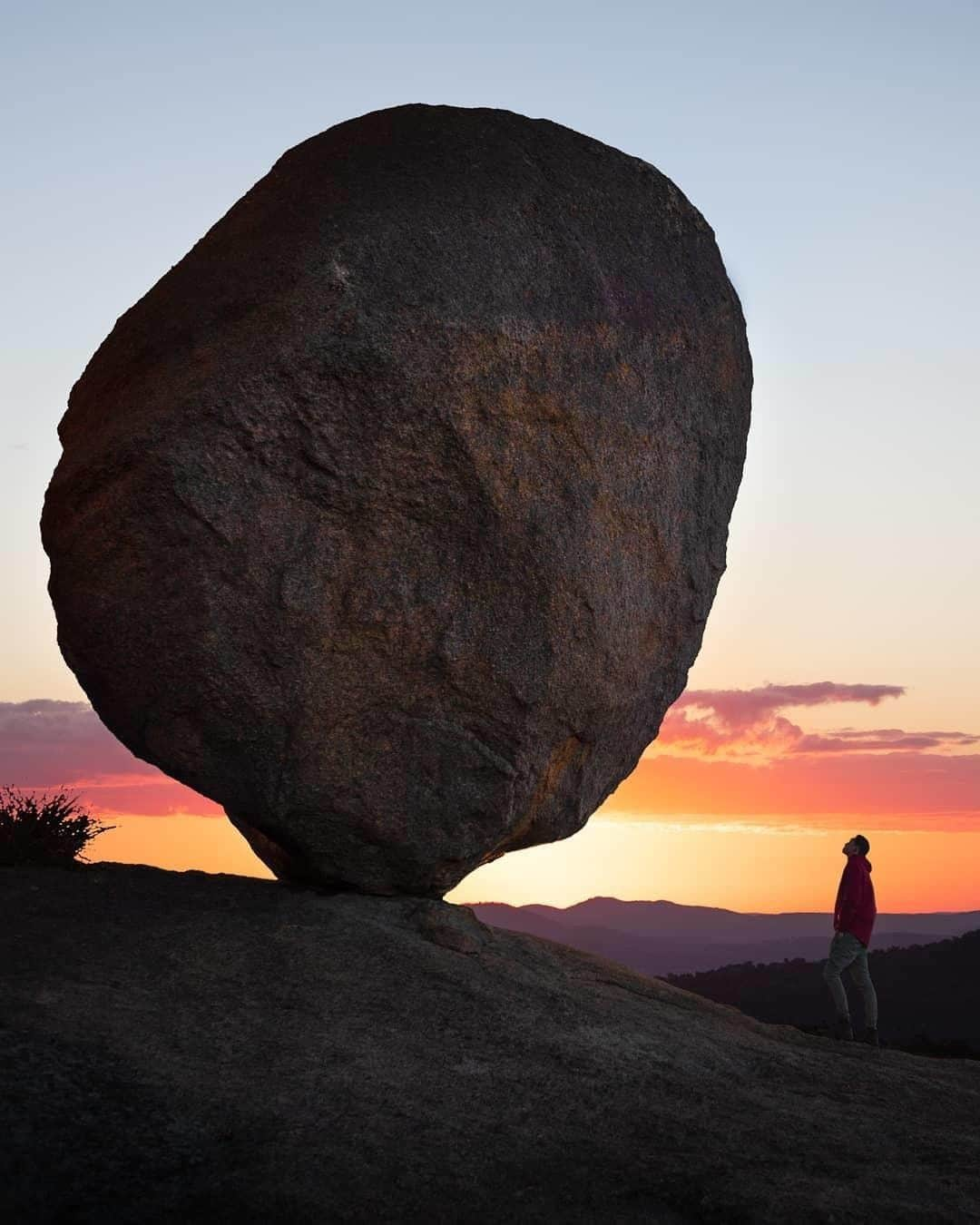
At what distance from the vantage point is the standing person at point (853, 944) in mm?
12953

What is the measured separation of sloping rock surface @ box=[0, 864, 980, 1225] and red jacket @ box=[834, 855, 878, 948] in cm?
203

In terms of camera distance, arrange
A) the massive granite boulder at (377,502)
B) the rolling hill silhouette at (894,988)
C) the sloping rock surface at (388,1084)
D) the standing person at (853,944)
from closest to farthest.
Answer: the sloping rock surface at (388,1084), the massive granite boulder at (377,502), the standing person at (853,944), the rolling hill silhouette at (894,988)

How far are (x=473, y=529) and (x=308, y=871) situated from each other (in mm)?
2947

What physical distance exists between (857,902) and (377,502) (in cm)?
655

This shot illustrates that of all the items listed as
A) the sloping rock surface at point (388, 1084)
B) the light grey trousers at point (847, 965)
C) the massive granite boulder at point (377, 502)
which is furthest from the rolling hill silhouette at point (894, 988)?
the massive granite boulder at point (377, 502)

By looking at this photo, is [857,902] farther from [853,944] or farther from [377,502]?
[377,502]

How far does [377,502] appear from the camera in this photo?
9.66 meters

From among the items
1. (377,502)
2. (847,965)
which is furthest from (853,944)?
(377,502)

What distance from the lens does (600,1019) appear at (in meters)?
9.69

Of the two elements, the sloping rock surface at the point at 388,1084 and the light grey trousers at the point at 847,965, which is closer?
the sloping rock surface at the point at 388,1084

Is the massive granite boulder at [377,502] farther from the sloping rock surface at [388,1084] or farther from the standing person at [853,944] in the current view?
the standing person at [853,944]

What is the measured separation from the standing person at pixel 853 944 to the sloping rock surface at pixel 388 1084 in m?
1.87

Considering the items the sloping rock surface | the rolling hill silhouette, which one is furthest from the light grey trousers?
the rolling hill silhouette

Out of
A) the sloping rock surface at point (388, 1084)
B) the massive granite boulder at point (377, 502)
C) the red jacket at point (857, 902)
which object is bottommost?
the sloping rock surface at point (388, 1084)
